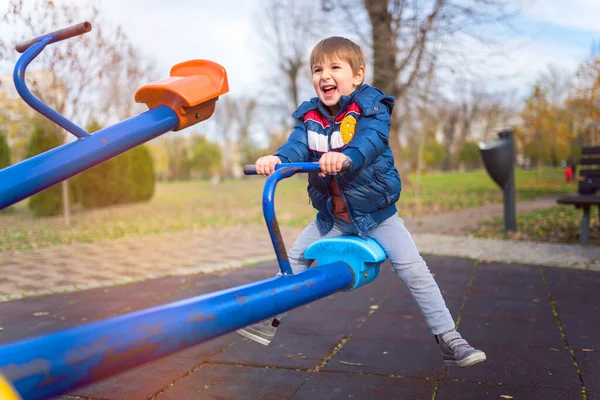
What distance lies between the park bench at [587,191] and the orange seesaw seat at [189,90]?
510cm

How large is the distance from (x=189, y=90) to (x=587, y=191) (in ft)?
19.7

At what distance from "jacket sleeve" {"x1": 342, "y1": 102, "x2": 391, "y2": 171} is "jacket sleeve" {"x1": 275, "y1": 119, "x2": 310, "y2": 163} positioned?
0.80 ft

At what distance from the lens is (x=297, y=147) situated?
86.8 inches

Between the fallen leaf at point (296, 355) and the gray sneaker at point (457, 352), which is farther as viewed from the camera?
the fallen leaf at point (296, 355)

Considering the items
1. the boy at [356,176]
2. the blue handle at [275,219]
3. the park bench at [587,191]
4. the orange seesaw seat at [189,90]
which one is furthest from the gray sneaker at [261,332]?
the park bench at [587,191]

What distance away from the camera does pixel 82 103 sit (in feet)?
32.9

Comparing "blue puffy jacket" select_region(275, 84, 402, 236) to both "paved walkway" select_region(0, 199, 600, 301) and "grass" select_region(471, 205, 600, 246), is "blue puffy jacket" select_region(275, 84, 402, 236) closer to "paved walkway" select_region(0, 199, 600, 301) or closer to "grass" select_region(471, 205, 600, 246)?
"paved walkway" select_region(0, 199, 600, 301)

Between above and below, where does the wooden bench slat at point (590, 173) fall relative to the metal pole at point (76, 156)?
below

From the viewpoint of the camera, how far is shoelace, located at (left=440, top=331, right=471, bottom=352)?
2.14m

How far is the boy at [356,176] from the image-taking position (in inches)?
82.7

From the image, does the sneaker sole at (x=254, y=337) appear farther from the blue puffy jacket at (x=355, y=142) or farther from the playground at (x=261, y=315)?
the blue puffy jacket at (x=355, y=142)

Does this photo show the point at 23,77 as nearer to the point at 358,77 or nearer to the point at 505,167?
the point at 358,77

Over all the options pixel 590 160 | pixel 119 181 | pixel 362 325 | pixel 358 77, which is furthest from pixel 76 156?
pixel 119 181

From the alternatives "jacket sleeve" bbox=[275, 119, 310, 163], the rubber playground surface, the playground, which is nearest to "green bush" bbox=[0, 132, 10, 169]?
the playground
